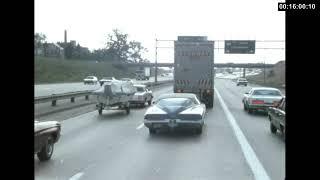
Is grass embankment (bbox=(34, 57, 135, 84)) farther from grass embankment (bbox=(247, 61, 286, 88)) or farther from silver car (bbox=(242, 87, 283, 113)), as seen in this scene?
silver car (bbox=(242, 87, 283, 113))

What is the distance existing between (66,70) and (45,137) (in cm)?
9549

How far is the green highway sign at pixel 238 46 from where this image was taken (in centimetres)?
7431

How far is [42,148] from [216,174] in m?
3.62

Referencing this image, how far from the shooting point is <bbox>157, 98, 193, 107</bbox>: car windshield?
16047 mm

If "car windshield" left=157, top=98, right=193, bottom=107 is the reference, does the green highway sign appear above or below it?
above

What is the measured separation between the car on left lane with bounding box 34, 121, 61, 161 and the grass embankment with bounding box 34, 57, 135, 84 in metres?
68.7

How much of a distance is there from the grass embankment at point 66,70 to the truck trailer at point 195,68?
51811mm

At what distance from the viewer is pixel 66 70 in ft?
340

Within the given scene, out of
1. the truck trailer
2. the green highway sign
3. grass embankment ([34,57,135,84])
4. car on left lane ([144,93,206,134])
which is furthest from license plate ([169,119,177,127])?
grass embankment ([34,57,135,84])

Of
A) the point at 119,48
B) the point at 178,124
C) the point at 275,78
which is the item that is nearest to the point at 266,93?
the point at 178,124

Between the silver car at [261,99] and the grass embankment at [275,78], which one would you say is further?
the grass embankment at [275,78]

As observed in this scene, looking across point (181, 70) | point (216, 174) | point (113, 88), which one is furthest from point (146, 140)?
point (181, 70)
